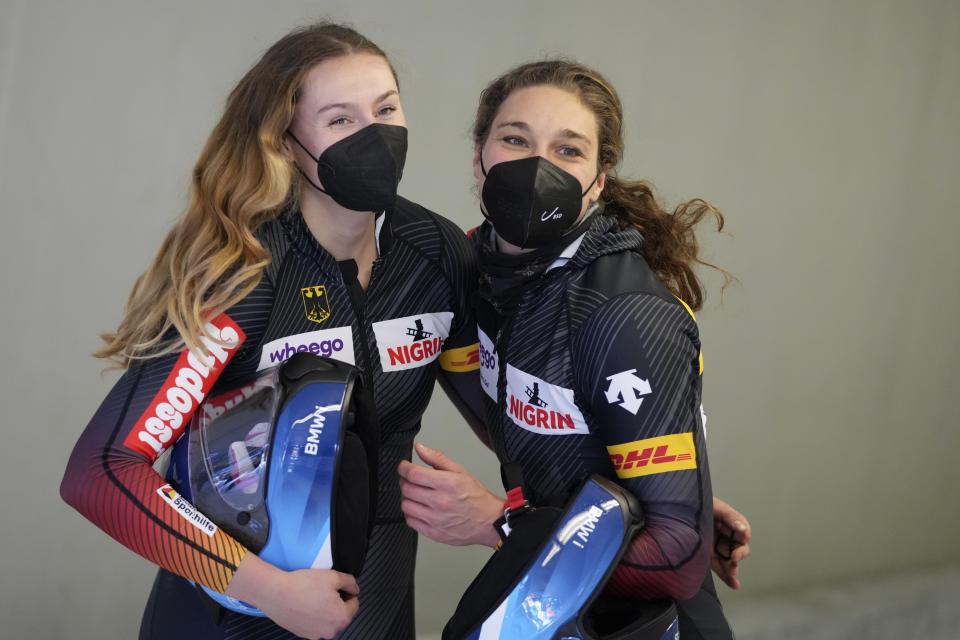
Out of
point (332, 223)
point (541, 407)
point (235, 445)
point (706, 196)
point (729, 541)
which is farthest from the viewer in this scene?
point (706, 196)

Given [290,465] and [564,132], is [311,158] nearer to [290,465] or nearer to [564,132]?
[564,132]

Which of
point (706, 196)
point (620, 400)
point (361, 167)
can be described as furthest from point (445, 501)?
point (706, 196)

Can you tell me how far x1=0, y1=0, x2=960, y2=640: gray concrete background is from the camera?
313 cm

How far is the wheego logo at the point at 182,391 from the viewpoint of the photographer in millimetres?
1728

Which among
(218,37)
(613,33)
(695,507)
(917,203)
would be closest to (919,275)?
(917,203)

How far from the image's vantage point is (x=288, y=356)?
1.87 m

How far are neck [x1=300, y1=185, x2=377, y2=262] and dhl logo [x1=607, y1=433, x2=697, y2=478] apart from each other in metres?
0.62

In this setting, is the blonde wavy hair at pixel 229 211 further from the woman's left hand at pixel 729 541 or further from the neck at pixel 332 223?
the woman's left hand at pixel 729 541

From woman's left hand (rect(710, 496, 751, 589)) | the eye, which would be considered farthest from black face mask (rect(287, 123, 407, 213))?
woman's left hand (rect(710, 496, 751, 589))

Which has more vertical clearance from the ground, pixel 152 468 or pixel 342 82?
pixel 342 82

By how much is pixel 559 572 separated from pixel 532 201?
25.2 inches

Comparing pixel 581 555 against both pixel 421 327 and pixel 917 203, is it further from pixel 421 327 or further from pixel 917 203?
pixel 917 203

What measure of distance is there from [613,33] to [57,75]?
2.04m

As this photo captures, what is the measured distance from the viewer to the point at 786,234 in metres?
4.66
